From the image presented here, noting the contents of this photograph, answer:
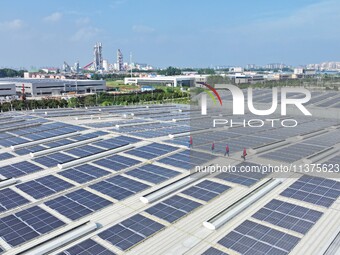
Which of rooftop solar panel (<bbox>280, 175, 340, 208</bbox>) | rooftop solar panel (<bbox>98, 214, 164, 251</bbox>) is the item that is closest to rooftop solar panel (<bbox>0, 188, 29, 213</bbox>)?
rooftop solar panel (<bbox>98, 214, 164, 251</bbox>)

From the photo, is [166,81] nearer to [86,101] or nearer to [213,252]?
[86,101]

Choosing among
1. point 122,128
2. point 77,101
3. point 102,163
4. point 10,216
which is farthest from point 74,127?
point 77,101

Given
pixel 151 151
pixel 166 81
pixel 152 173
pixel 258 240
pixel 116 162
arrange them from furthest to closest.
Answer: pixel 166 81 → pixel 151 151 → pixel 116 162 → pixel 152 173 → pixel 258 240

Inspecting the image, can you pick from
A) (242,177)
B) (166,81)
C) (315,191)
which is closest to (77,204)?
(242,177)

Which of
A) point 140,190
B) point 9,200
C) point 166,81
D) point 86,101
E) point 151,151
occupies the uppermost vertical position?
point 166,81

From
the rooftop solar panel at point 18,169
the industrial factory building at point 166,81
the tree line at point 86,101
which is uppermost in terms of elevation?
the industrial factory building at point 166,81

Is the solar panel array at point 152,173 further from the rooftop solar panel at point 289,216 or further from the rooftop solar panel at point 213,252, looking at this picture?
the rooftop solar panel at point 213,252

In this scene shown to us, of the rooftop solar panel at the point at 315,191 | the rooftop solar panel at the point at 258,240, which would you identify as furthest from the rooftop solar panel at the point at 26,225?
the rooftop solar panel at the point at 315,191
